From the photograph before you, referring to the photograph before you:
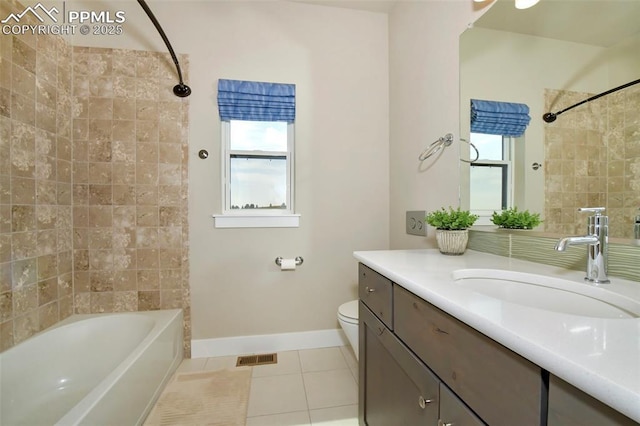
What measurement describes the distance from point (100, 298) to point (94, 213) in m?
0.61

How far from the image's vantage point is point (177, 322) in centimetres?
175

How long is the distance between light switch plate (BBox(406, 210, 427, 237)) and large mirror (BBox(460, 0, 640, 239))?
48 centimetres

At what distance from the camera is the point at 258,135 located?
1979 millimetres

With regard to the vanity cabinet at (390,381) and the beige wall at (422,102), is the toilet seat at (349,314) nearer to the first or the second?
the vanity cabinet at (390,381)

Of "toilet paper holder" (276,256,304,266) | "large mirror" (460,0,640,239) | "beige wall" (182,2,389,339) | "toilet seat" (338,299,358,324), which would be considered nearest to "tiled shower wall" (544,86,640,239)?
"large mirror" (460,0,640,239)

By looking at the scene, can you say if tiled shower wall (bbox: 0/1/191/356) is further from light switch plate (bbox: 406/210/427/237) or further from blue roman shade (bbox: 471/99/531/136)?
blue roman shade (bbox: 471/99/531/136)

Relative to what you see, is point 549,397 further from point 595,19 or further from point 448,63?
point 448,63

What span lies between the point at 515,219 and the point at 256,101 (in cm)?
174

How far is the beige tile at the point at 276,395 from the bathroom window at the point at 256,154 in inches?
40.9

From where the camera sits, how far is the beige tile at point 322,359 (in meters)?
1.75

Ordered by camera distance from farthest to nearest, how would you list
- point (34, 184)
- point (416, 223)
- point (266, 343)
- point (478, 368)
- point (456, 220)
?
point (266, 343) → point (416, 223) → point (34, 184) → point (456, 220) → point (478, 368)

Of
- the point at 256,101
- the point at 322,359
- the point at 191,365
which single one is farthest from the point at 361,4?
the point at 191,365

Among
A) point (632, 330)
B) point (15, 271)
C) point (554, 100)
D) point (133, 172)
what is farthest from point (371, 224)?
point (15, 271)

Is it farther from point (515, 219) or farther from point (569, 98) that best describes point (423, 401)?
point (569, 98)
